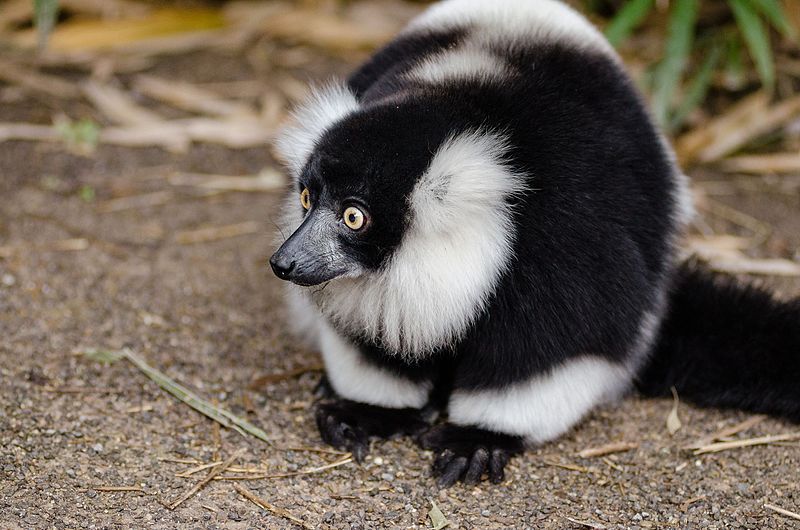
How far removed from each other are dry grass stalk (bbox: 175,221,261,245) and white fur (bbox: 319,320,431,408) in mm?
1928

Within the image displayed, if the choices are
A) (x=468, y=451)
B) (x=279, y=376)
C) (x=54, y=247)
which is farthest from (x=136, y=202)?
(x=468, y=451)

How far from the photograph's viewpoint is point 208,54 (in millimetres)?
8586

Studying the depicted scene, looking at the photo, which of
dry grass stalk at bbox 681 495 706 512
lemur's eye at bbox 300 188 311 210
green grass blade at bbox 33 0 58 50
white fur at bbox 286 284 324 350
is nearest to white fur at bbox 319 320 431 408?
white fur at bbox 286 284 324 350

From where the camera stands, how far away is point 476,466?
396cm

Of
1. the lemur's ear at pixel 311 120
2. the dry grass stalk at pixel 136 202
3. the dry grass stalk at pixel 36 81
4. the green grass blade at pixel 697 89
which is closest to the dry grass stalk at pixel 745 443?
the lemur's ear at pixel 311 120

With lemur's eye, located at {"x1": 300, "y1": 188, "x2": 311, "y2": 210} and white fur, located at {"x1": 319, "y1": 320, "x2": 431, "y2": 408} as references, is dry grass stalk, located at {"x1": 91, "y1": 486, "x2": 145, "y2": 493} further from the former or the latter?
lemur's eye, located at {"x1": 300, "y1": 188, "x2": 311, "y2": 210}

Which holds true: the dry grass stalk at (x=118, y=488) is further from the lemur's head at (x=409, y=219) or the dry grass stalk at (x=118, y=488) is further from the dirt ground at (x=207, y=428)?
the lemur's head at (x=409, y=219)

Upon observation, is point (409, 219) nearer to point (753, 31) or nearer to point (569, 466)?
point (569, 466)

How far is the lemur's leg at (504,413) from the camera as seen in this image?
3.96m

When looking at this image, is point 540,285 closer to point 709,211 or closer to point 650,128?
point 650,128

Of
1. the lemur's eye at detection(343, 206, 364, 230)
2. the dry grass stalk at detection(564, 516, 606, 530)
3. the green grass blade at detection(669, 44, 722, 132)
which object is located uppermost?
the lemur's eye at detection(343, 206, 364, 230)

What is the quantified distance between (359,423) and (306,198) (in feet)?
3.46

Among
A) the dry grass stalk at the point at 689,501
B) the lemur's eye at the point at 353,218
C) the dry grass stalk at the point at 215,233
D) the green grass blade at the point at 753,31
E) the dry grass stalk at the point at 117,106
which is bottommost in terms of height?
the dry grass stalk at the point at 117,106

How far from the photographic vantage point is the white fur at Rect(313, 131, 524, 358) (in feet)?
11.9
